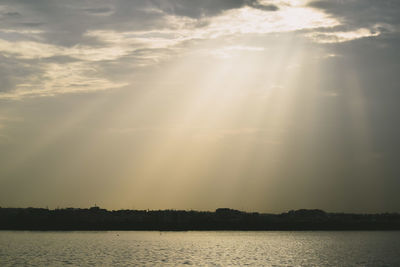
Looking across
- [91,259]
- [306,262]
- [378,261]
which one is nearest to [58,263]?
[91,259]

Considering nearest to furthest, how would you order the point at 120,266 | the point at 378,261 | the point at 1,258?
the point at 120,266, the point at 1,258, the point at 378,261

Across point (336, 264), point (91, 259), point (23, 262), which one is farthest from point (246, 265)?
point (23, 262)

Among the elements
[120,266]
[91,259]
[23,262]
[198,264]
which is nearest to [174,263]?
[198,264]

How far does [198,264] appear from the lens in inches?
2990

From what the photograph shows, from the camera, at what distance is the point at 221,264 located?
253ft

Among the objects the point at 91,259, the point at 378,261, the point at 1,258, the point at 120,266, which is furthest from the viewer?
the point at 378,261

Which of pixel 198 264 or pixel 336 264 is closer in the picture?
pixel 198 264

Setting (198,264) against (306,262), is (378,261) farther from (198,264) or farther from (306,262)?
(198,264)

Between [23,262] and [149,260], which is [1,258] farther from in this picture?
[149,260]

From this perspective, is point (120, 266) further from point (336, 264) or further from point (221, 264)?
point (336, 264)

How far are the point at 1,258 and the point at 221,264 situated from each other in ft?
109

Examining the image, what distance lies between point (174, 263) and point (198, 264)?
3.64 m

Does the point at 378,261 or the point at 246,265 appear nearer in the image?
the point at 246,265

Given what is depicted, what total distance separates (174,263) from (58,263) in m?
17.0
